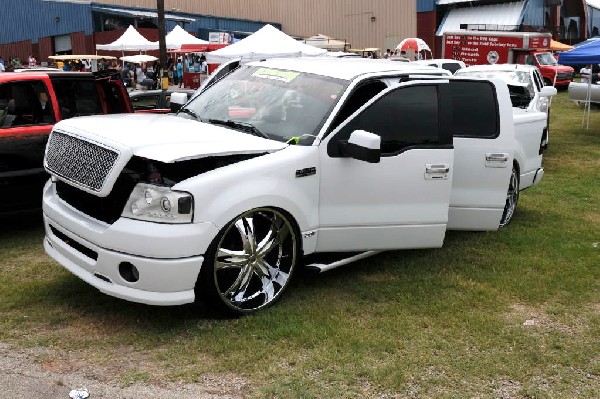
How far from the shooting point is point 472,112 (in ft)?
19.0

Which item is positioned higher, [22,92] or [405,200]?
[22,92]

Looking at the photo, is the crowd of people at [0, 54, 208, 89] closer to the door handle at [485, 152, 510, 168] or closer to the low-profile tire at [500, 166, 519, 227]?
the low-profile tire at [500, 166, 519, 227]

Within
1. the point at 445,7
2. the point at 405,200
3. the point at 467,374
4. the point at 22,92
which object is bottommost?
the point at 467,374

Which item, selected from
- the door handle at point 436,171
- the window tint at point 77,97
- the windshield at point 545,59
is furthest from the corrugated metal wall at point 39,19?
the door handle at point 436,171

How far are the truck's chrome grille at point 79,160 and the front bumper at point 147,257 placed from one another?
0.99 ft

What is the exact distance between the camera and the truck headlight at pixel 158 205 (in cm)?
385

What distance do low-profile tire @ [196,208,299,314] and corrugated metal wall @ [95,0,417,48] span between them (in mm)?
39967

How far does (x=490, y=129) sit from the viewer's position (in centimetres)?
580

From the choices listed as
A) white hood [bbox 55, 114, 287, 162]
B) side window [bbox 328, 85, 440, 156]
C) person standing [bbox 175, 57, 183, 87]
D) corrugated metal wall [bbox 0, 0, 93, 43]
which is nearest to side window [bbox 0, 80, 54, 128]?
white hood [bbox 55, 114, 287, 162]

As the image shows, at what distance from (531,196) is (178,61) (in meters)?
27.8

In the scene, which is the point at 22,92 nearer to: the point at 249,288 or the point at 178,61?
the point at 249,288

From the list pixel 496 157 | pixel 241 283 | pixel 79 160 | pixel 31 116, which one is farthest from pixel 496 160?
pixel 31 116

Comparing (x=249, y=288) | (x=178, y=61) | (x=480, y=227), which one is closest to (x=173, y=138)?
(x=249, y=288)

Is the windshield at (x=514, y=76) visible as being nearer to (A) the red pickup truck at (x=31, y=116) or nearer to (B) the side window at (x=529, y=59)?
(A) the red pickup truck at (x=31, y=116)
